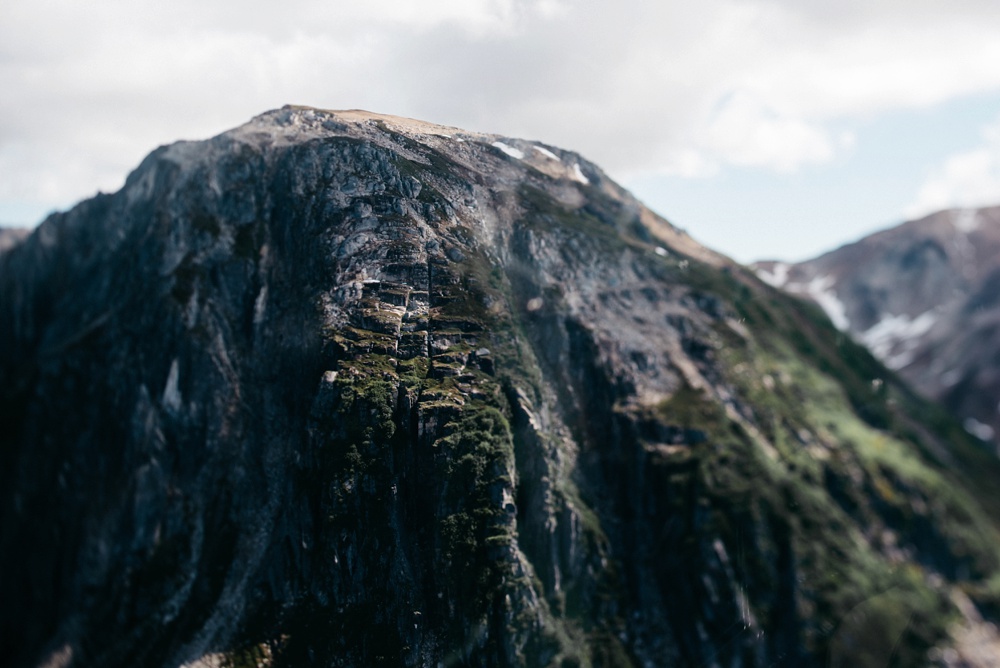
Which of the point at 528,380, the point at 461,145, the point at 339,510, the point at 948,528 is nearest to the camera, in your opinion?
the point at 948,528

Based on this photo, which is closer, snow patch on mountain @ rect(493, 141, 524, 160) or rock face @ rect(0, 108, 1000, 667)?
rock face @ rect(0, 108, 1000, 667)

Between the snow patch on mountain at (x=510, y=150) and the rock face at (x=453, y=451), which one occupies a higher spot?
the snow patch on mountain at (x=510, y=150)

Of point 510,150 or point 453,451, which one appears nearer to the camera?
point 453,451

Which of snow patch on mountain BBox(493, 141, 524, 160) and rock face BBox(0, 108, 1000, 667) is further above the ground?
snow patch on mountain BBox(493, 141, 524, 160)

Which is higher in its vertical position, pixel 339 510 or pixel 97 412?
pixel 97 412

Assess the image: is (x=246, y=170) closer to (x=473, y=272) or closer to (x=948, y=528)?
(x=473, y=272)

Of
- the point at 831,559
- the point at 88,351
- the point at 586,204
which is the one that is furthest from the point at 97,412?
the point at 831,559

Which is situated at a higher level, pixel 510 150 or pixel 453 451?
pixel 510 150

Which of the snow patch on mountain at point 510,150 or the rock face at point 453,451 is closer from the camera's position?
the rock face at point 453,451
